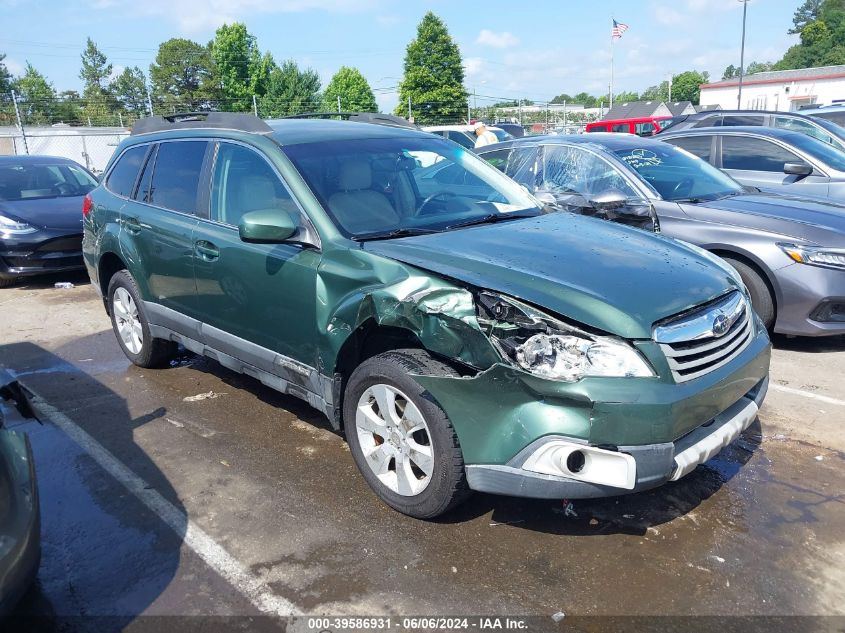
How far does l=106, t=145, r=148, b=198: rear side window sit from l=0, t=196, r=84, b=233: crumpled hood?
11.4ft

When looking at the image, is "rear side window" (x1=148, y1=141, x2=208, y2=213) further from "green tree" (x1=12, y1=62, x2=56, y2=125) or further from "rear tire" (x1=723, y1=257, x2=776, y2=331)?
"green tree" (x1=12, y1=62, x2=56, y2=125)

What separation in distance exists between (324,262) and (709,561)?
225 centimetres

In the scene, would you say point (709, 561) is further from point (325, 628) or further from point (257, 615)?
point (257, 615)

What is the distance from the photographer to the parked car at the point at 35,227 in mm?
8445

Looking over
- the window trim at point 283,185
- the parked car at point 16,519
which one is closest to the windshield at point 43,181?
the window trim at point 283,185

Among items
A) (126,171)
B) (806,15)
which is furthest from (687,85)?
(126,171)

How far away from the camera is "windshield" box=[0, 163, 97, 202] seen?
938 cm

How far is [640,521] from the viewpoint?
330 cm

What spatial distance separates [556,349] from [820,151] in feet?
23.0

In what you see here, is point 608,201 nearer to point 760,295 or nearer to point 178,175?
point 760,295

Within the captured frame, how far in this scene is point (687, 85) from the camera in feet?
346

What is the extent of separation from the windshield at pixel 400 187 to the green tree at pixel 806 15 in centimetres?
13330

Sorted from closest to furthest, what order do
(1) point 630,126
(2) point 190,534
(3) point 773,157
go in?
(2) point 190,534 < (3) point 773,157 < (1) point 630,126

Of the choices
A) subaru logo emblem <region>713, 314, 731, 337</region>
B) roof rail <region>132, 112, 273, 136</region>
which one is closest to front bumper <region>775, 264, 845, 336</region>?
subaru logo emblem <region>713, 314, 731, 337</region>
